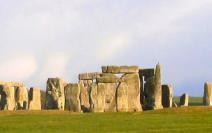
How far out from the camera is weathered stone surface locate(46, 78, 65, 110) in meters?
62.7

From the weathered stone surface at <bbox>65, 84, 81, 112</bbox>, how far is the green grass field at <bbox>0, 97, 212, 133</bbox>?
11925mm

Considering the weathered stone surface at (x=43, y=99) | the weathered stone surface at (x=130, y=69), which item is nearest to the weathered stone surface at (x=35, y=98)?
→ the weathered stone surface at (x=43, y=99)

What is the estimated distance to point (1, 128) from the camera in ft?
140

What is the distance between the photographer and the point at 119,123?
44.0 meters

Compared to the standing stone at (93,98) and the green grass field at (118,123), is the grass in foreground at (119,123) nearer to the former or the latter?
the green grass field at (118,123)

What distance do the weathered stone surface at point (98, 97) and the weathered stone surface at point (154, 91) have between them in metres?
4.57

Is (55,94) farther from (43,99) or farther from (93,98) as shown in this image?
(43,99)

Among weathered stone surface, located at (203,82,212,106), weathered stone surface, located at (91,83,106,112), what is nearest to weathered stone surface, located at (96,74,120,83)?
weathered stone surface, located at (91,83,106,112)

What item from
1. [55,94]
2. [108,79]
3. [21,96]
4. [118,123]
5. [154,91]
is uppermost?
[108,79]

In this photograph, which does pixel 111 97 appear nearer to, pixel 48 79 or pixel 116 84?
pixel 116 84

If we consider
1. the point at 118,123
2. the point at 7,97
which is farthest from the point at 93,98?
the point at 118,123

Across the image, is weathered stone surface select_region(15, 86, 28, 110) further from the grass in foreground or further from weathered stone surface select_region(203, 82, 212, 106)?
the grass in foreground

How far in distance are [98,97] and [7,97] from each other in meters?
11.9

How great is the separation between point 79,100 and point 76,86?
3.98 feet
